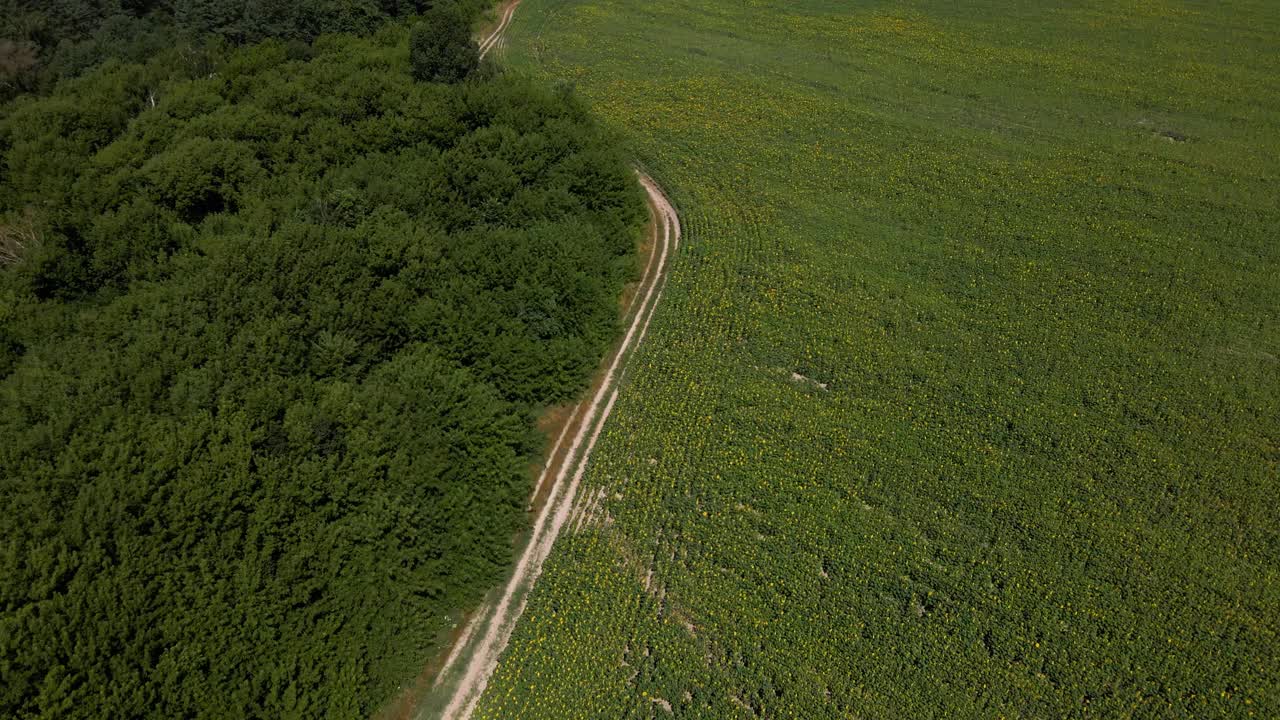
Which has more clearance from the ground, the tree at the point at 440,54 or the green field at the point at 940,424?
the tree at the point at 440,54

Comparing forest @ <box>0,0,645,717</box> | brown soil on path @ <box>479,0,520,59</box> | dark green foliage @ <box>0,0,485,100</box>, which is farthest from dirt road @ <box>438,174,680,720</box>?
brown soil on path @ <box>479,0,520,59</box>

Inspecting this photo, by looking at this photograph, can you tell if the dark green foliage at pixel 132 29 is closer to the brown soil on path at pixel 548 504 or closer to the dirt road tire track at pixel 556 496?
the dirt road tire track at pixel 556 496

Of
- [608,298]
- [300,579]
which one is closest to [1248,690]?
[608,298]

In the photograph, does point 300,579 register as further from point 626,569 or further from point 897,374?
point 897,374

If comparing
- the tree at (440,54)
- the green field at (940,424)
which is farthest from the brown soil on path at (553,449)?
the tree at (440,54)

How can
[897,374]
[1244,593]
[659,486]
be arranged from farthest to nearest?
[897,374]
[659,486]
[1244,593]

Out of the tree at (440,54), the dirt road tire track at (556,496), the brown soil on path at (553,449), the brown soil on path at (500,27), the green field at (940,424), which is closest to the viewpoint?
the green field at (940,424)
